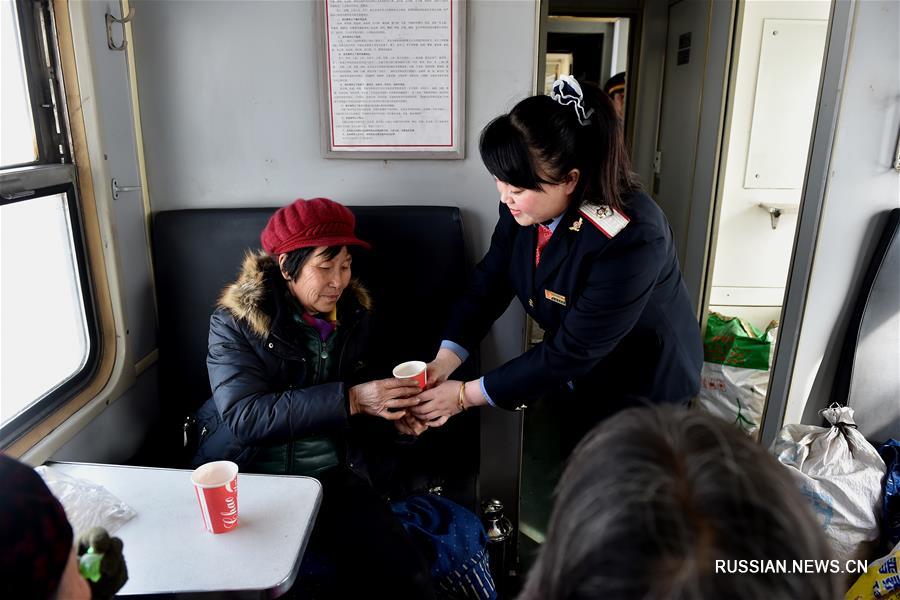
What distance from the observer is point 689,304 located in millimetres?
1993

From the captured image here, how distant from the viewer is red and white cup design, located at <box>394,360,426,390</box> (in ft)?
6.19

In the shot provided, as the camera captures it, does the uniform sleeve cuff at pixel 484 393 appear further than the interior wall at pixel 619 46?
No

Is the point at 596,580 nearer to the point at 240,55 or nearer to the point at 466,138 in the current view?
the point at 466,138

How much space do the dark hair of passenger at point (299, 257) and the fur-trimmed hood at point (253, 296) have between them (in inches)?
2.4

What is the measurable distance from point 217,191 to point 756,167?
2.72 metres

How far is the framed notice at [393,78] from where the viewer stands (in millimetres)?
2211

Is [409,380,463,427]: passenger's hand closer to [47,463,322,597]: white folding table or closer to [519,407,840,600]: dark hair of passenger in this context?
[47,463,322,597]: white folding table

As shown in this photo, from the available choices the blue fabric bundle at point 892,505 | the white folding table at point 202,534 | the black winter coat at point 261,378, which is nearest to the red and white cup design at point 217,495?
the white folding table at point 202,534

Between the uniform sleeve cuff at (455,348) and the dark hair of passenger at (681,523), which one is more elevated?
the dark hair of passenger at (681,523)

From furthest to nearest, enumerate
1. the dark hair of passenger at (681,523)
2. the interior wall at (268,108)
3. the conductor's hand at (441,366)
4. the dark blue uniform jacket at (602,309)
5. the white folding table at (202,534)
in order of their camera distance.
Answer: the interior wall at (268,108), the conductor's hand at (441,366), the dark blue uniform jacket at (602,309), the white folding table at (202,534), the dark hair of passenger at (681,523)

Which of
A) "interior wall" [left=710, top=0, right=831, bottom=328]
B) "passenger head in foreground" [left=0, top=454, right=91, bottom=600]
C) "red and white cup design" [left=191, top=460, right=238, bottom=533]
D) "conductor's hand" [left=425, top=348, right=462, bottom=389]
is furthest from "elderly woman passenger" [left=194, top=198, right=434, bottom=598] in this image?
"interior wall" [left=710, top=0, right=831, bottom=328]

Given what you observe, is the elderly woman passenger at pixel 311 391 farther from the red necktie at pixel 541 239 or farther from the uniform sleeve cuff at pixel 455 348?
the red necktie at pixel 541 239

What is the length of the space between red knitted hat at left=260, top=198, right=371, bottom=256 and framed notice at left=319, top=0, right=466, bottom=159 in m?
0.50

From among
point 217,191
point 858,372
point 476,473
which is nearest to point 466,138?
point 217,191
